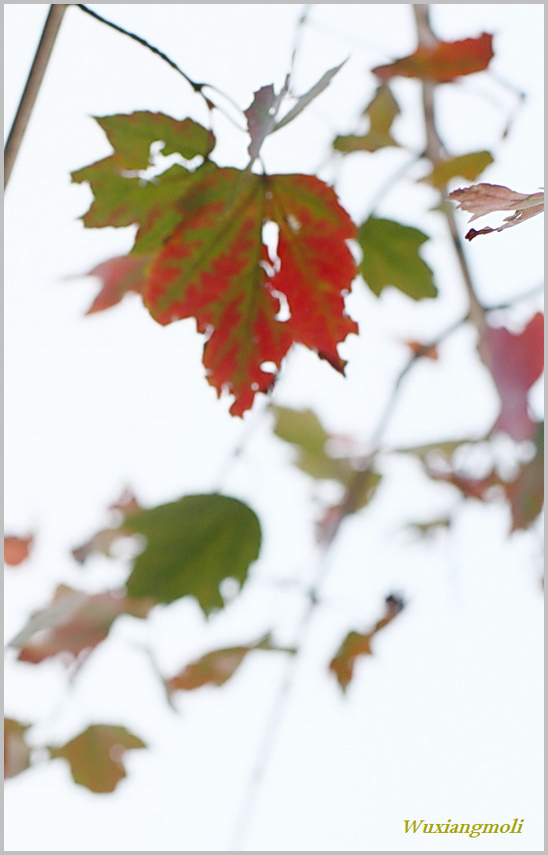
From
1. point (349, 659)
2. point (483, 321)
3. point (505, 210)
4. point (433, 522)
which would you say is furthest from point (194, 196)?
point (433, 522)

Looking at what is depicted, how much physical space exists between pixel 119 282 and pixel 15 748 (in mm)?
377

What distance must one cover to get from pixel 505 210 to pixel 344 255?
15 cm

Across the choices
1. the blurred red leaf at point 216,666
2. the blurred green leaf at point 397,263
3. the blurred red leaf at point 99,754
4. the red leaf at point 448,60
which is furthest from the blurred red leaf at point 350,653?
the red leaf at point 448,60

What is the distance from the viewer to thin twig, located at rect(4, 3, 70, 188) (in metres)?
0.29

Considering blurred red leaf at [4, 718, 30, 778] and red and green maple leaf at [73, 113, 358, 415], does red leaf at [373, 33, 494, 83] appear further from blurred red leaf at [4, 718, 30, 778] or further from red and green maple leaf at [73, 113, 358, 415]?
blurred red leaf at [4, 718, 30, 778]

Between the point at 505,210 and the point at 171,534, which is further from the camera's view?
the point at 171,534

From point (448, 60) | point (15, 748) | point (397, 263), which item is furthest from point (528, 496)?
point (15, 748)

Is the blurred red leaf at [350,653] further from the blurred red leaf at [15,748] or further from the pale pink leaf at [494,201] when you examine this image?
the pale pink leaf at [494,201]

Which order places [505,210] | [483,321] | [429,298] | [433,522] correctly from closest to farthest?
[505,210], [429,298], [483,321], [433,522]

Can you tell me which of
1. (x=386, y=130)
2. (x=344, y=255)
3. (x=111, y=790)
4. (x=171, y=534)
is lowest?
(x=111, y=790)

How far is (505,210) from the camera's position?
0.78 ft

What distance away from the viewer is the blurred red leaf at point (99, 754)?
0.61m

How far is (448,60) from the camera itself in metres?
0.48

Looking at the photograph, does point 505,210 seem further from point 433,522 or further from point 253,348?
point 433,522
